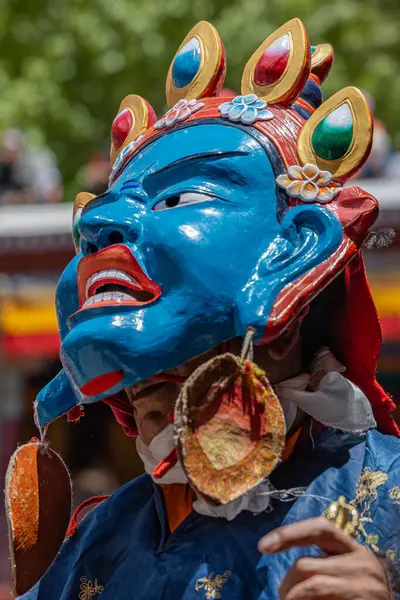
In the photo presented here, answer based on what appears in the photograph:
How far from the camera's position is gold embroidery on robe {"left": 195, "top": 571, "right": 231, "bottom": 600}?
2037mm

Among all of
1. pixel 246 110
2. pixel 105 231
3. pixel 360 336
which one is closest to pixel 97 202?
pixel 105 231

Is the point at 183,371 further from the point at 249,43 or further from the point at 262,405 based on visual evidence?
the point at 249,43

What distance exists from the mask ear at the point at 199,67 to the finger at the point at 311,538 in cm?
97

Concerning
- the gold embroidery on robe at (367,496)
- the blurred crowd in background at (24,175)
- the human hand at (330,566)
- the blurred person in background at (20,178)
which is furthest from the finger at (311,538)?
the blurred person in background at (20,178)

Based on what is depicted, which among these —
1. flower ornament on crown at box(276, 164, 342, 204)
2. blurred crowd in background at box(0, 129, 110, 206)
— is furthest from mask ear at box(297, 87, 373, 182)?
blurred crowd in background at box(0, 129, 110, 206)

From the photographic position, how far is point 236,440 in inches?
75.3

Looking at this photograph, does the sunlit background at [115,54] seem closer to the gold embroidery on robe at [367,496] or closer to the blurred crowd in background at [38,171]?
the blurred crowd in background at [38,171]

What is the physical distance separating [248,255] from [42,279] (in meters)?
5.29

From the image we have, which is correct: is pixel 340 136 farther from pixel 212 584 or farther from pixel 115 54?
pixel 115 54

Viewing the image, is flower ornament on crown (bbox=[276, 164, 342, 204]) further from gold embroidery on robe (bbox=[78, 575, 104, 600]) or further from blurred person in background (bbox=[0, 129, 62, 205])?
blurred person in background (bbox=[0, 129, 62, 205])

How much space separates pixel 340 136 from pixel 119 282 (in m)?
0.51

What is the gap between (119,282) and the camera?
206cm

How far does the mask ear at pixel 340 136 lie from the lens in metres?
2.16

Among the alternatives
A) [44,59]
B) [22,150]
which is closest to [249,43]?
[44,59]
